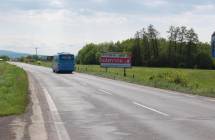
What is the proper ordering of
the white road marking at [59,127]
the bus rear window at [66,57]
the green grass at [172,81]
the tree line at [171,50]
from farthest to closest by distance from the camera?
1. the tree line at [171,50]
2. the bus rear window at [66,57]
3. the green grass at [172,81]
4. the white road marking at [59,127]

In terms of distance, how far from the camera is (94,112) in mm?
18516

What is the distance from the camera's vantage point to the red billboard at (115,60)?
2827 inches

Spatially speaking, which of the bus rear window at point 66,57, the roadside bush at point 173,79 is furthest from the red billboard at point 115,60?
the roadside bush at point 173,79

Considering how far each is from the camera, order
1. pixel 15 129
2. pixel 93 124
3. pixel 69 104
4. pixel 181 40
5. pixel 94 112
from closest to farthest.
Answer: pixel 15 129 < pixel 93 124 < pixel 94 112 < pixel 69 104 < pixel 181 40

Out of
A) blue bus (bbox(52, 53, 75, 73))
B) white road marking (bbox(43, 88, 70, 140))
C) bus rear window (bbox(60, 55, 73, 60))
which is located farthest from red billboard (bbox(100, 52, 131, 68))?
white road marking (bbox(43, 88, 70, 140))

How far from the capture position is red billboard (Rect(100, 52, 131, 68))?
71.8 m

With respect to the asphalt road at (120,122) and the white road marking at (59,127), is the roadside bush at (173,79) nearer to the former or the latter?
the asphalt road at (120,122)

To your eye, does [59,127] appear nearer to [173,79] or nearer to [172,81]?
[172,81]

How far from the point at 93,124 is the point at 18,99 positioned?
27.8ft

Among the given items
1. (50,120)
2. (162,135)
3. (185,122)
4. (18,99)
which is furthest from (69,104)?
(162,135)

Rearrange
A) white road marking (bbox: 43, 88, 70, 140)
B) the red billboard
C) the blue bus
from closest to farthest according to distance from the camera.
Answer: white road marking (bbox: 43, 88, 70, 140)
the red billboard
the blue bus

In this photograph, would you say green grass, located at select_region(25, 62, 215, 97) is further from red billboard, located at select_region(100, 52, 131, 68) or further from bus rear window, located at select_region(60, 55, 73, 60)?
bus rear window, located at select_region(60, 55, 73, 60)

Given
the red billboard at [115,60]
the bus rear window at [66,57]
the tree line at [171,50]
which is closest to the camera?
the red billboard at [115,60]

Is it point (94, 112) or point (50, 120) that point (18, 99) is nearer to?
point (94, 112)
